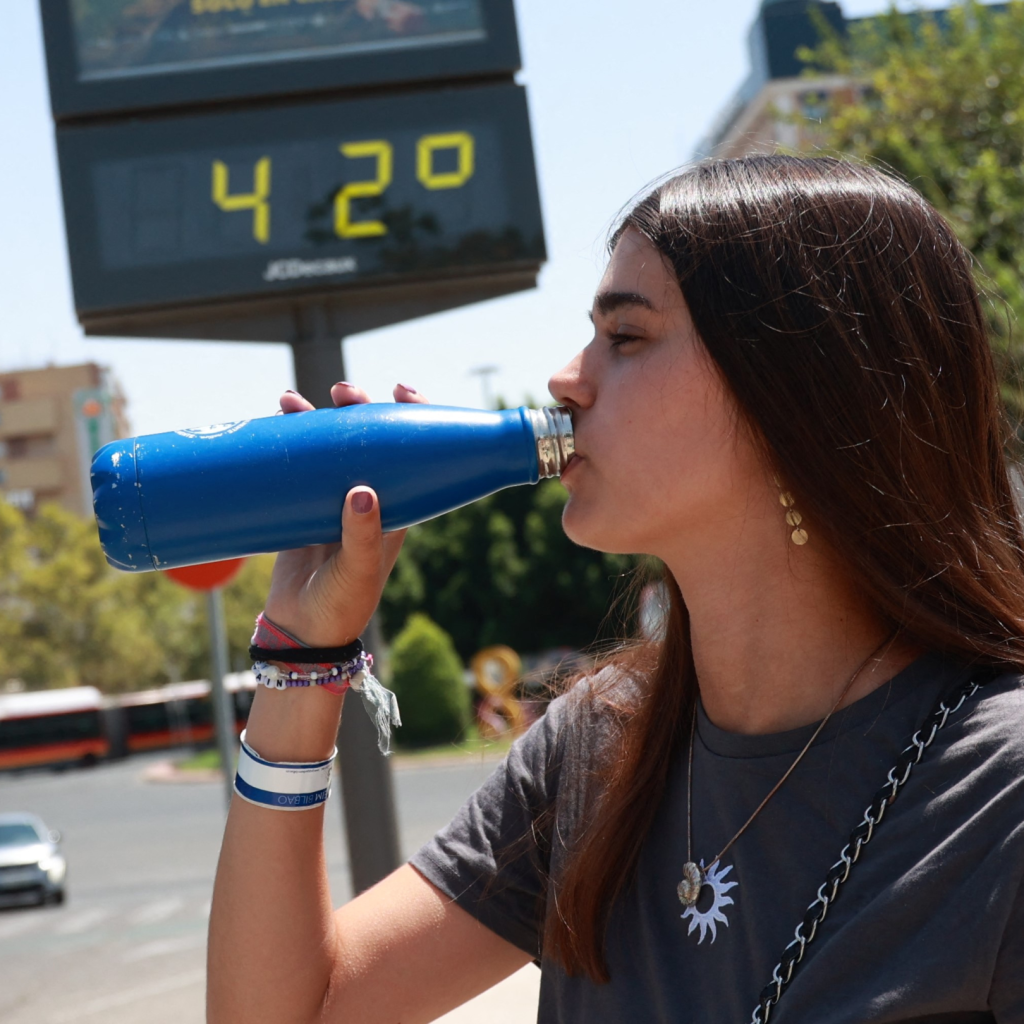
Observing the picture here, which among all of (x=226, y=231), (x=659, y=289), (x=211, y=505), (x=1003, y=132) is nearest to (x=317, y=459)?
(x=211, y=505)

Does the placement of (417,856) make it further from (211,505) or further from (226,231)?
(226,231)

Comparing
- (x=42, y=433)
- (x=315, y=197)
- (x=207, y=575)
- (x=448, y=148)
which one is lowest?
(x=42, y=433)

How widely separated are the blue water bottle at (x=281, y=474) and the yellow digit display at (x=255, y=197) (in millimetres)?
1755

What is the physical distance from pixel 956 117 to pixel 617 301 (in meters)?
10.7

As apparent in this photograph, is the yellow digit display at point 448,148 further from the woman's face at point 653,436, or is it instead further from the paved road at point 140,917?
the paved road at point 140,917

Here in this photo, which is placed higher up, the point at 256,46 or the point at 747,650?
the point at 256,46

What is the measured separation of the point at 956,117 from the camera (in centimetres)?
1120

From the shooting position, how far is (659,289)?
5.34 ft

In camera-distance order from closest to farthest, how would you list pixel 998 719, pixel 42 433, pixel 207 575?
pixel 998 719
pixel 207 575
pixel 42 433

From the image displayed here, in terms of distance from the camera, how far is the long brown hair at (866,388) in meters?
1.54

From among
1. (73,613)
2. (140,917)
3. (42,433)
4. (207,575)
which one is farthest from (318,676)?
(42,433)

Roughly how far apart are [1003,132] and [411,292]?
28.5ft

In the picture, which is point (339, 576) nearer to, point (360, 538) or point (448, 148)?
point (360, 538)

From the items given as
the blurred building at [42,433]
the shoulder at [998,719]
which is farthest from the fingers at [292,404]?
the blurred building at [42,433]
